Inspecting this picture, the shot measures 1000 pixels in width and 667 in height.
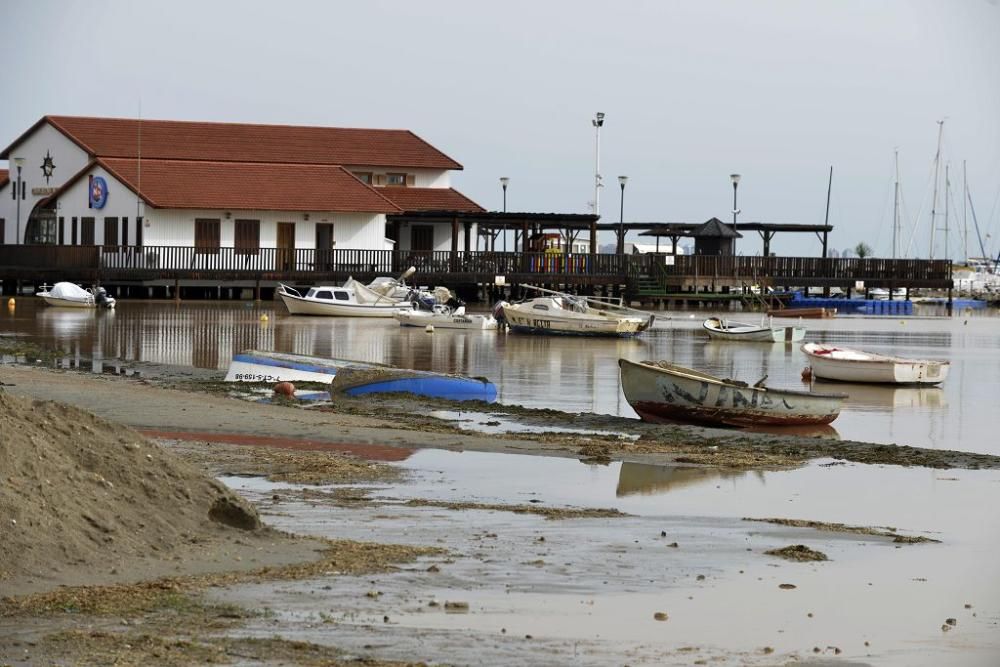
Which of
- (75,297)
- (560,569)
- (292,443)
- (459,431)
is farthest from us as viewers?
(75,297)

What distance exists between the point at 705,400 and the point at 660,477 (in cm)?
581

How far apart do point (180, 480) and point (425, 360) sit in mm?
26953

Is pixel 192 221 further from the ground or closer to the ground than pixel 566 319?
further from the ground

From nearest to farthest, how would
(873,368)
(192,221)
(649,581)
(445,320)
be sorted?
(649,581)
(873,368)
(445,320)
(192,221)

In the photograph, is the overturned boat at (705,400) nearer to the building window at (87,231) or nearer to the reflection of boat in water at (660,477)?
the reflection of boat in water at (660,477)

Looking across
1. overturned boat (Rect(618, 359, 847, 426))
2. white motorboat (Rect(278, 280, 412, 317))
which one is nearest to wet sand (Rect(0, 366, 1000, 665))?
overturned boat (Rect(618, 359, 847, 426))

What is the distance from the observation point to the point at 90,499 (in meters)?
10.4

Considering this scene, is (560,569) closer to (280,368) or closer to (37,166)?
(280,368)

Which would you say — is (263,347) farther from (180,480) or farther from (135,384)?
(180,480)

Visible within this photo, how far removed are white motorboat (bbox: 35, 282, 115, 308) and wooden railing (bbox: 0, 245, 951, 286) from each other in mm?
4389

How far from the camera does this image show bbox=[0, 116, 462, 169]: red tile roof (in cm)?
7244

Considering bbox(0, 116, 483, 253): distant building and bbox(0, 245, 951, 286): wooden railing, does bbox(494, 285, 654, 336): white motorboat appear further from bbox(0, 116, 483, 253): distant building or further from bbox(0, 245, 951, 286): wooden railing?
bbox(0, 116, 483, 253): distant building

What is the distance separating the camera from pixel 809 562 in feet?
38.8

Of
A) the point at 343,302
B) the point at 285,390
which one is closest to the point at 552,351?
the point at 343,302
